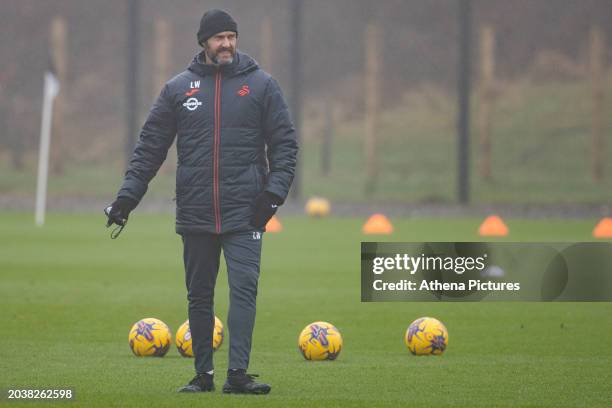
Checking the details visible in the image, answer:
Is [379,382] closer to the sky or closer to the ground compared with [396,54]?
closer to the ground

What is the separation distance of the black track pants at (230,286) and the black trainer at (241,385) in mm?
52

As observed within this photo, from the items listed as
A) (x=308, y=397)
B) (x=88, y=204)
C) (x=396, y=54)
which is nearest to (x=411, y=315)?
(x=308, y=397)

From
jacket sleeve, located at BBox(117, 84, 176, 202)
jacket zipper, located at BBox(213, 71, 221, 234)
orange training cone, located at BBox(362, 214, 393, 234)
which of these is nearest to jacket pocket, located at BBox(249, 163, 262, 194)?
jacket zipper, located at BBox(213, 71, 221, 234)

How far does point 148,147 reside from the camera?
934 cm

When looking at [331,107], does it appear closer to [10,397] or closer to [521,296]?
[521,296]

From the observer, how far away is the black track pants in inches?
359

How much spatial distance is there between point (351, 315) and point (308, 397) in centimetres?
585

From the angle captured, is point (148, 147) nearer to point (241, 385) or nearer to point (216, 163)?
point (216, 163)

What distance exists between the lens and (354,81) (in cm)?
5616

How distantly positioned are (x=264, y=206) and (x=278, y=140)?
17.9 inches

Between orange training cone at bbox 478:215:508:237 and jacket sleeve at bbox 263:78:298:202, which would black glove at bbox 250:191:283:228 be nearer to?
jacket sleeve at bbox 263:78:298:202

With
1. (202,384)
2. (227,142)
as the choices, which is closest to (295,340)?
(202,384)
